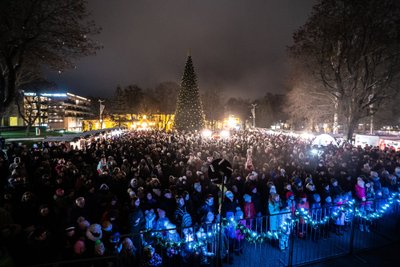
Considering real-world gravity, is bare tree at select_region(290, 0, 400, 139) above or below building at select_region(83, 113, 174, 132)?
above

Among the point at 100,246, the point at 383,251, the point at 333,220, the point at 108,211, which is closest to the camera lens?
the point at 100,246

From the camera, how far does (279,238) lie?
6512 millimetres

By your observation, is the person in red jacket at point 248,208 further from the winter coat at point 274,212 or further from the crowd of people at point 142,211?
the winter coat at point 274,212

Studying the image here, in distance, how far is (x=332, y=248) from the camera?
647 centimetres

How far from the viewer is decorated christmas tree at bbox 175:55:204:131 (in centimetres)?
3356

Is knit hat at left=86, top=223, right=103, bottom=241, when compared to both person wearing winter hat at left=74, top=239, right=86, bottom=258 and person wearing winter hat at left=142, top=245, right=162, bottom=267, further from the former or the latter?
person wearing winter hat at left=142, top=245, right=162, bottom=267

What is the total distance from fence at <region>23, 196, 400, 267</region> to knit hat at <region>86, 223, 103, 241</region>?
43 centimetres

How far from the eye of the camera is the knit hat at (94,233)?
4.41m

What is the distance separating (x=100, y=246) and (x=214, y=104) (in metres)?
56.0

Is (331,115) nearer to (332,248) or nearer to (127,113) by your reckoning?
(332,248)

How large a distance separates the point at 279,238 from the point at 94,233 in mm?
4780

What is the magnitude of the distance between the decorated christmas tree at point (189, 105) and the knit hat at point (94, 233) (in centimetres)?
2906

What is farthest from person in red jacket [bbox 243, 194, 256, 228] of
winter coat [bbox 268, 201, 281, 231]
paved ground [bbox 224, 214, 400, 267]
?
paved ground [bbox 224, 214, 400, 267]

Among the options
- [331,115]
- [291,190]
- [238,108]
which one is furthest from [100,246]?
[238,108]
